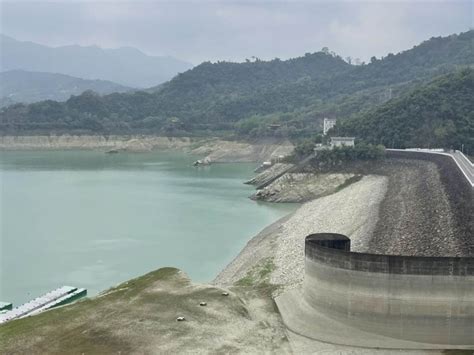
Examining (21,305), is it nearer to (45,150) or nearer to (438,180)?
(438,180)

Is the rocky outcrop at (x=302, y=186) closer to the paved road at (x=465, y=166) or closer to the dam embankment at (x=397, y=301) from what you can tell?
the paved road at (x=465, y=166)

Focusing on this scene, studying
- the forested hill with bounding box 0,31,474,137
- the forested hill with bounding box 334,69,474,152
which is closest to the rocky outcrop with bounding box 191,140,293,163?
the forested hill with bounding box 0,31,474,137

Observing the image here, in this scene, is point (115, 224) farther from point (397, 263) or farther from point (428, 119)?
point (428, 119)

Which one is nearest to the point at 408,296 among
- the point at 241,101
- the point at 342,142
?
the point at 342,142

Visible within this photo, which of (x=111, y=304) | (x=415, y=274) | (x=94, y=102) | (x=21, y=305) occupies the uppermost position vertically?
(x=94, y=102)

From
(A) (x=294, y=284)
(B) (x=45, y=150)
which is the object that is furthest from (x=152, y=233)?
(B) (x=45, y=150)

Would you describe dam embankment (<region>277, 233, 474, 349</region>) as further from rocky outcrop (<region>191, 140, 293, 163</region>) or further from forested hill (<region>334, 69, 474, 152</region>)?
rocky outcrop (<region>191, 140, 293, 163</region>)

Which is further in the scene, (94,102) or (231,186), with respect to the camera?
(94,102)
